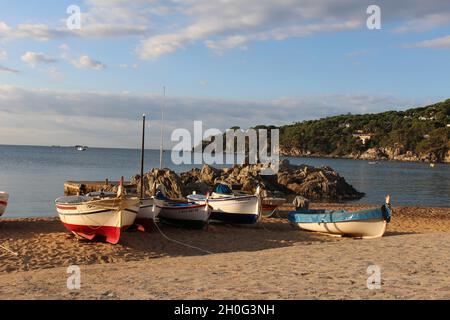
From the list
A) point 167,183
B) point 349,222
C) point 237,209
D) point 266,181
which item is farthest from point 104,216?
point 266,181

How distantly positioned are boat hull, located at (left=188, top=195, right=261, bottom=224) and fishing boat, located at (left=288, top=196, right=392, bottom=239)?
2007 millimetres

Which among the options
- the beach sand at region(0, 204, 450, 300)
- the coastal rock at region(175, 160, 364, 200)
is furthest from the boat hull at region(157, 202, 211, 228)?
the coastal rock at region(175, 160, 364, 200)

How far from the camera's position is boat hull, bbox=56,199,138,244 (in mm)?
17422

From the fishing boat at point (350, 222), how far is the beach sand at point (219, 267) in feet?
2.12

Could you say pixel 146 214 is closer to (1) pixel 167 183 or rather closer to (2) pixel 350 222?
(2) pixel 350 222

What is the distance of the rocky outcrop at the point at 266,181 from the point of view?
4206 cm

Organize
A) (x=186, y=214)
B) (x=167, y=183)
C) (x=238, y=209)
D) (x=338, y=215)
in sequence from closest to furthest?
(x=338, y=215)
(x=186, y=214)
(x=238, y=209)
(x=167, y=183)

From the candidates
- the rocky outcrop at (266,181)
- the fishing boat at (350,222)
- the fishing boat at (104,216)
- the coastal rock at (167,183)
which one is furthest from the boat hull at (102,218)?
the rocky outcrop at (266,181)

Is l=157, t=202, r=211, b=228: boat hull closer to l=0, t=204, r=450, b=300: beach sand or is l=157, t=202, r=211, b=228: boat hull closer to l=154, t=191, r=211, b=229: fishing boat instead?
l=154, t=191, r=211, b=229: fishing boat

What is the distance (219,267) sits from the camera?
11.5 meters

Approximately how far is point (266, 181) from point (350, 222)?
2716 centimetres
